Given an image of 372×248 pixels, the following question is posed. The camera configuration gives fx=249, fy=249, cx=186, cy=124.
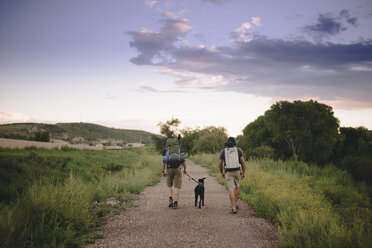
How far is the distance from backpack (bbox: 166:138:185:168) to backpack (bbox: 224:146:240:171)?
1.36 metres

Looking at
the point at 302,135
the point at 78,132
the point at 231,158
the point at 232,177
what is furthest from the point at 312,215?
the point at 78,132

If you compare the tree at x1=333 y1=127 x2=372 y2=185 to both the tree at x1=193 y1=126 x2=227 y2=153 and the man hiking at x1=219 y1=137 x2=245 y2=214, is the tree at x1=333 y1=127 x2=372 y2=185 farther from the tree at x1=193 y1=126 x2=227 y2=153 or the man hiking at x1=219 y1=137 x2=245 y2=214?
the man hiking at x1=219 y1=137 x2=245 y2=214

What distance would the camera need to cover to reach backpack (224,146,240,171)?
7.25 m

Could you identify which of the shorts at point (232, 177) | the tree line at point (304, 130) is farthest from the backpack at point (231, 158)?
the tree line at point (304, 130)

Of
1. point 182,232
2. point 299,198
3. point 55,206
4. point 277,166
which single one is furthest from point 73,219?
point 277,166

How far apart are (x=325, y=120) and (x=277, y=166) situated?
24600 mm

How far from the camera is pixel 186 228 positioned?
5.68 metres

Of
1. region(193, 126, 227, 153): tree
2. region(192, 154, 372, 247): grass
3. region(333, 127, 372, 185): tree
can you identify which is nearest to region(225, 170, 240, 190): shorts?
region(192, 154, 372, 247): grass

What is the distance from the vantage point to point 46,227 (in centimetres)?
491

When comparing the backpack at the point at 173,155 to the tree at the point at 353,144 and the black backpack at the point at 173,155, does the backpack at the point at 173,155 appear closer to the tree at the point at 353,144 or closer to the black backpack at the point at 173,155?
the black backpack at the point at 173,155

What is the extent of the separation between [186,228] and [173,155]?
8.06ft

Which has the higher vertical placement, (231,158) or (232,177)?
(231,158)

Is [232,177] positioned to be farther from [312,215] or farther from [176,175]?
[312,215]

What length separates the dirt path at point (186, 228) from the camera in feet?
16.1
